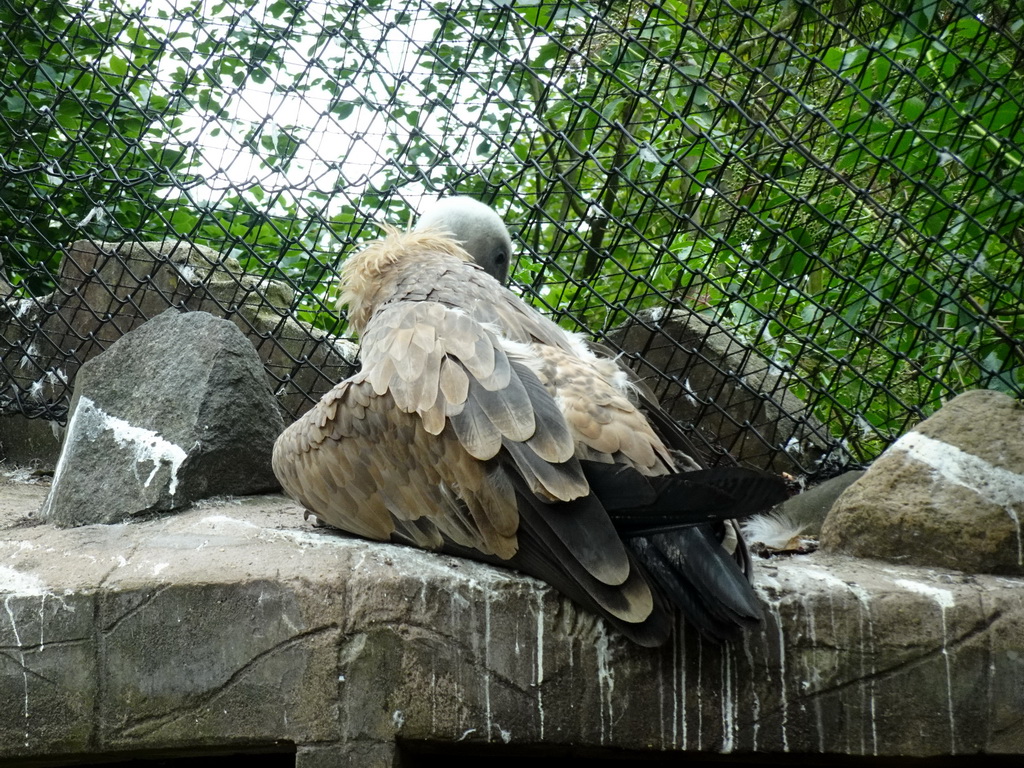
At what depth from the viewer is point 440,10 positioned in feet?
12.1

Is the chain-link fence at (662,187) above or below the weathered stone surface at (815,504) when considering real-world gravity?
above

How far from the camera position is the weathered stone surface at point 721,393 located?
368cm

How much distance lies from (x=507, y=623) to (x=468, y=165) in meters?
1.82

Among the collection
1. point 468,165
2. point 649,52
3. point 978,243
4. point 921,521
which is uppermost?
point 649,52

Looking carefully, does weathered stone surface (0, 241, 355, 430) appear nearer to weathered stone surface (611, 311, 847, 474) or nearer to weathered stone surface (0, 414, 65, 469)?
weathered stone surface (0, 414, 65, 469)

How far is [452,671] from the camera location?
7.91 feet

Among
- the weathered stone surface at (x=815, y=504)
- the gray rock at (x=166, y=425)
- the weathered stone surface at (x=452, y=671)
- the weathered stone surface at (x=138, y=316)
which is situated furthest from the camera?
the weathered stone surface at (x=138, y=316)

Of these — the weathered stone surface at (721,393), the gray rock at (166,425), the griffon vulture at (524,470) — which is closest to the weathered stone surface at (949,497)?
the griffon vulture at (524,470)

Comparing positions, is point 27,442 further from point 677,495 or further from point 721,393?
point 677,495

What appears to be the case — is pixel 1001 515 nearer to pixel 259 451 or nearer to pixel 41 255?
pixel 259 451

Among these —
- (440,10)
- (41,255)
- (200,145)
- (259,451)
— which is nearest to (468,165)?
(440,10)

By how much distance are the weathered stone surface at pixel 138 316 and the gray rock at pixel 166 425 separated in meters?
0.56

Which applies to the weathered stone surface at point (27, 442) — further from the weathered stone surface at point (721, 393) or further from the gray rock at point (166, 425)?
the weathered stone surface at point (721, 393)

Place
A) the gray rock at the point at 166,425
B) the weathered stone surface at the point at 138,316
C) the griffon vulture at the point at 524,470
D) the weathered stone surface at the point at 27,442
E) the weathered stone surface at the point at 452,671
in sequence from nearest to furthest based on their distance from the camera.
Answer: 1. the griffon vulture at the point at 524,470
2. the weathered stone surface at the point at 452,671
3. the gray rock at the point at 166,425
4. the weathered stone surface at the point at 138,316
5. the weathered stone surface at the point at 27,442
